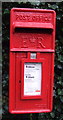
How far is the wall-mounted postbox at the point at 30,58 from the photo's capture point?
2.36 m

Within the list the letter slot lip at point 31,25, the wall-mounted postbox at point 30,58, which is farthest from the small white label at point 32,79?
the letter slot lip at point 31,25

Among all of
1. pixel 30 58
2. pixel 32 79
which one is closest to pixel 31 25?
pixel 30 58

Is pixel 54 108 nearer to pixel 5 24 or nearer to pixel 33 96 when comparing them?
pixel 33 96

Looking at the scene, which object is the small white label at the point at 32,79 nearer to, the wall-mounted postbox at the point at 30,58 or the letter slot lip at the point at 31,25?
the wall-mounted postbox at the point at 30,58

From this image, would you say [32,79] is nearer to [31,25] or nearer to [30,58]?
[30,58]

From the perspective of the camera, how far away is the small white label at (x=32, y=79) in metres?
2.40

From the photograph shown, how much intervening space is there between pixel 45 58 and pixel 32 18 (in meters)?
0.42

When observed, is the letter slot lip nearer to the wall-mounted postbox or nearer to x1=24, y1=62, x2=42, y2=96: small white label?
the wall-mounted postbox

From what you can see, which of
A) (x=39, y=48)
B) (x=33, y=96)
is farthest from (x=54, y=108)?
(x=39, y=48)

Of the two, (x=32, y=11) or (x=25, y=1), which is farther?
(x=25, y=1)

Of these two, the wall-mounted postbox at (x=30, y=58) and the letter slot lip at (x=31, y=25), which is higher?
the letter slot lip at (x=31, y=25)

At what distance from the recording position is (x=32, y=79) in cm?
242

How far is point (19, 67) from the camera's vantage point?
240 centimetres

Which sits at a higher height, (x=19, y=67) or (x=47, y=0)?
(x=47, y=0)
